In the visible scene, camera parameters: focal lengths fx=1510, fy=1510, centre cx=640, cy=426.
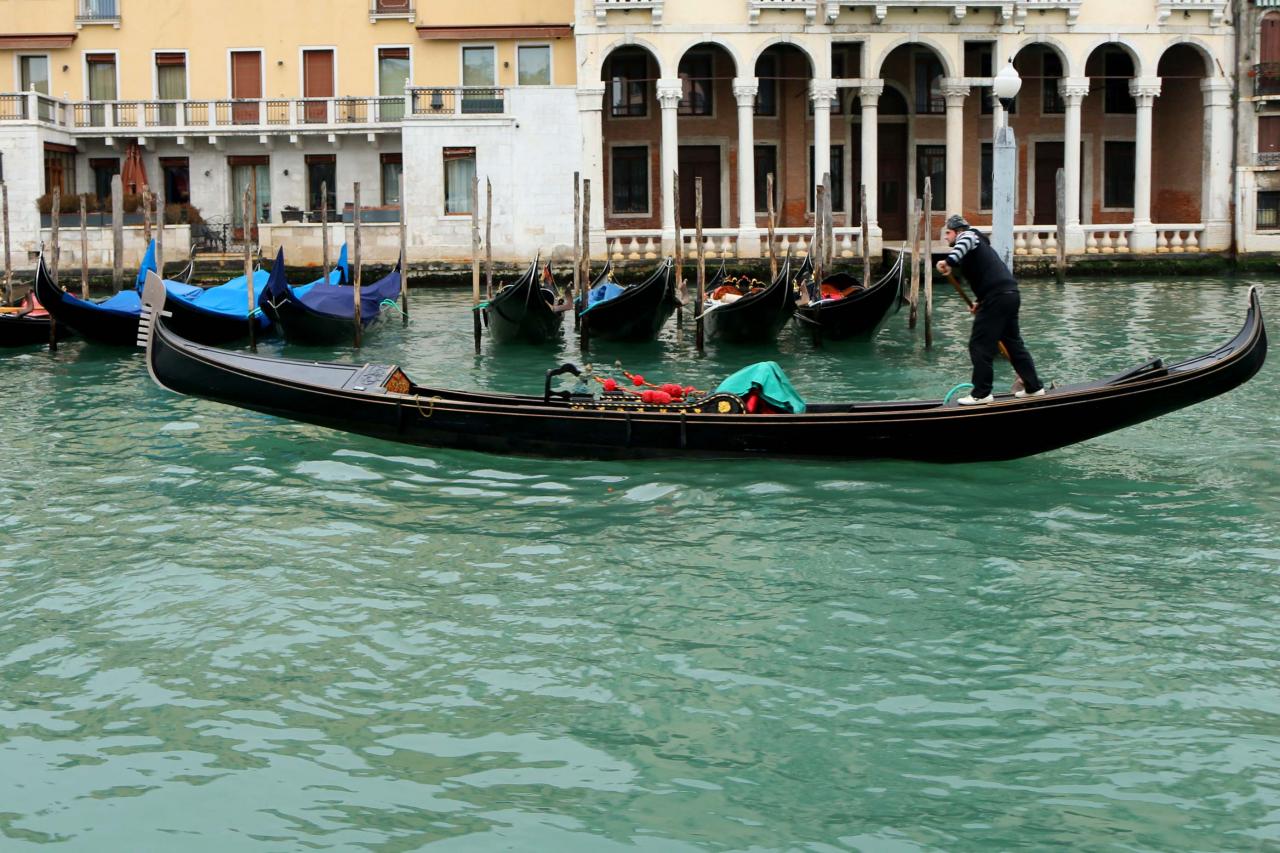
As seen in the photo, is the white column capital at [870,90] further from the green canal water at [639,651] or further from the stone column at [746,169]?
the green canal water at [639,651]

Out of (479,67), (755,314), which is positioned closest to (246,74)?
(479,67)

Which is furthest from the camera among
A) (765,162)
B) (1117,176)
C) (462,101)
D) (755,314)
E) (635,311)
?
(1117,176)

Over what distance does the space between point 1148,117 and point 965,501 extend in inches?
677

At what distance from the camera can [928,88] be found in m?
23.7

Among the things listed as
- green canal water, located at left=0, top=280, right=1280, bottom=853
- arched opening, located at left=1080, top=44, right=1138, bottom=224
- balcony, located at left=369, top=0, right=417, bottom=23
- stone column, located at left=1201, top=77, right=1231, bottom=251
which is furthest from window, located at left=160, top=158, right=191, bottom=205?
green canal water, located at left=0, top=280, right=1280, bottom=853

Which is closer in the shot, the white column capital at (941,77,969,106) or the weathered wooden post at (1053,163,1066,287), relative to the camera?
the weathered wooden post at (1053,163,1066,287)

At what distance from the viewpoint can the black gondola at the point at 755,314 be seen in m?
13.4

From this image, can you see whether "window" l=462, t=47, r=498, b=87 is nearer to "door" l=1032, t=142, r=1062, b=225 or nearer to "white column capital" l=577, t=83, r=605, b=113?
"white column capital" l=577, t=83, r=605, b=113

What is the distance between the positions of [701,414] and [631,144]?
16.5m

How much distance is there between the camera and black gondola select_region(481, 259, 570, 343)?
1385 cm

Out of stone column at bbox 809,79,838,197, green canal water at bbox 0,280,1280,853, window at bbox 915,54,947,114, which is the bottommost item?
green canal water at bbox 0,280,1280,853

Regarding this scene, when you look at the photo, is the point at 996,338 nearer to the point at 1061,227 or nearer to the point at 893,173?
the point at 1061,227

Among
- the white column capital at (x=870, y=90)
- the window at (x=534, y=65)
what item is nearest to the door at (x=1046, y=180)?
the white column capital at (x=870, y=90)

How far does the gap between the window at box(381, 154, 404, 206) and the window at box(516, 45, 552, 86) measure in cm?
232
